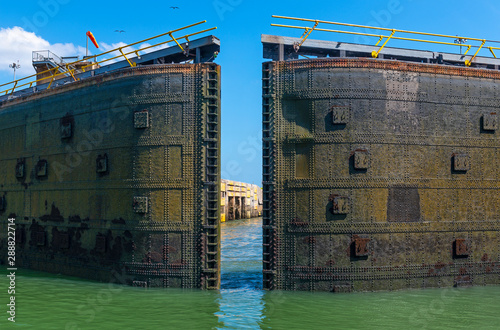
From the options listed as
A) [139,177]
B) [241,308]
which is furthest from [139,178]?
[241,308]

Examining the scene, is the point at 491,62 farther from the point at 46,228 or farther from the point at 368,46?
the point at 46,228

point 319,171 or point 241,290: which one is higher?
point 319,171

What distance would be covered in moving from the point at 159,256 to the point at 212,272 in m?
2.11

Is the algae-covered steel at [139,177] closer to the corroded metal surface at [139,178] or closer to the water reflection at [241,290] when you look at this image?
the corroded metal surface at [139,178]

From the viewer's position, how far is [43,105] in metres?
23.6

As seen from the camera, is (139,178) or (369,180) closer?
(369,180)

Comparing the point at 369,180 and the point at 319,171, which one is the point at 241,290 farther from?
the point at 369,180

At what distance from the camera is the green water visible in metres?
13.8

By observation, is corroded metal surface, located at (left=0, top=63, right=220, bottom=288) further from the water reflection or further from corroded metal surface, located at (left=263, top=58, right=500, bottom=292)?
corroded metal surface, located at (left=263, top=58, right=500, bottom=292)

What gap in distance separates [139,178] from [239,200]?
5731 centimetres

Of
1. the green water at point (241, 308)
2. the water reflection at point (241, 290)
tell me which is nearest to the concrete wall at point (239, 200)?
the water reflection at point (241, 290)

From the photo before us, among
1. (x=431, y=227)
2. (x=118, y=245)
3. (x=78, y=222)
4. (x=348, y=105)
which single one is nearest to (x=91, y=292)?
(x=118, y=245)

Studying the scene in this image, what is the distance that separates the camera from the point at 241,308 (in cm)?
1555

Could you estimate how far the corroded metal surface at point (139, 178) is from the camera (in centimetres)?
1805
